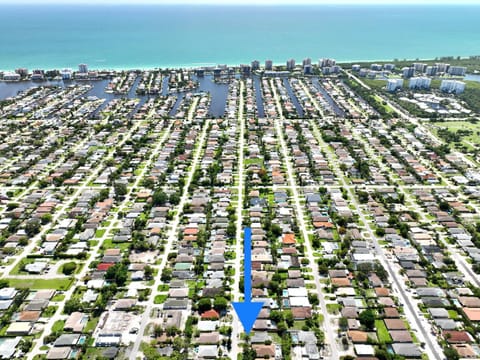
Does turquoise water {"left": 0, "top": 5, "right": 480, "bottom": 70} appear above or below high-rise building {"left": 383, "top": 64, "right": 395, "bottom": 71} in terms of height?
above

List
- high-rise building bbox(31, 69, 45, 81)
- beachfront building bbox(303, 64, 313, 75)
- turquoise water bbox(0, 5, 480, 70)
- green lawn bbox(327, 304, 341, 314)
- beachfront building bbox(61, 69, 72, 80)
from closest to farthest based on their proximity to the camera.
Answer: green lawn bbox(327, 304, 341, 314), high-rise building bbox(31, 69, 45, 81), beachfront building bbox(61, 69, 72, 80), beachfront building bbox(303, 64, 313, 75), turquoise water bbox(0, 5, 480, 70)

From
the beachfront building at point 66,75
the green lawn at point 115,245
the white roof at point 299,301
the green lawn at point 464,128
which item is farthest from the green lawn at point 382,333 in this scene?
the beachfront building at point 66,75

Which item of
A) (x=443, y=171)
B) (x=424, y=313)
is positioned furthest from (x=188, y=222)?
(x=443, y=171)

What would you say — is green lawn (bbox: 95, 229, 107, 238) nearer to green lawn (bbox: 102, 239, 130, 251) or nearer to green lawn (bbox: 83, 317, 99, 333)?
green lawn (bbox: 102, 239, 130, 251)

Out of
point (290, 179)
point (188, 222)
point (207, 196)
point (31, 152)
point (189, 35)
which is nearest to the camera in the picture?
point (188, 222)

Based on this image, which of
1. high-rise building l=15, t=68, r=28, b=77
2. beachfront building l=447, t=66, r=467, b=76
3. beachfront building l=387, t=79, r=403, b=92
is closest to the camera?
beachfront building l=387, t=79, r=403, b=92

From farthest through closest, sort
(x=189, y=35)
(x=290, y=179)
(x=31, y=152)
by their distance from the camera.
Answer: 1. (x=189, y=35)
2. (x=31, y=152)
3. (x=290, y=179)

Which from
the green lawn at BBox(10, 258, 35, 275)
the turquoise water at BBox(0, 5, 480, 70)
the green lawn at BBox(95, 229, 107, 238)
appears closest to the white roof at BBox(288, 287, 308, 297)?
the green lawn at BBox(95, 229, 107, 238)

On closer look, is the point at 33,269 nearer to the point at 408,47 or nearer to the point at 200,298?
the point at 200,298
